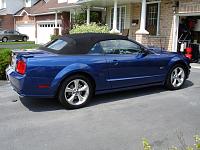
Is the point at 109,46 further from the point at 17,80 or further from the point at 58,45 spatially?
the point at 17,80

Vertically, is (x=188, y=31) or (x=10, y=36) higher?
(x=188, y=31)

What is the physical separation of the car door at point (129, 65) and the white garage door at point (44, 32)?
2486cm

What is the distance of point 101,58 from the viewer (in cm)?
670

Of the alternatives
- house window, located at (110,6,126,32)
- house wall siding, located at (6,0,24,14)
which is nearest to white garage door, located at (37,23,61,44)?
house window, located at (110,6,126,32)

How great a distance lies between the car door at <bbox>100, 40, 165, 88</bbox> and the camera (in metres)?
6.87

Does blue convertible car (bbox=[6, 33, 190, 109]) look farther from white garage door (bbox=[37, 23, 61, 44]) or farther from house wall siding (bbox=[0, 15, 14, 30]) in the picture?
house wall siding (bbox=[0, 15, 14, 30])

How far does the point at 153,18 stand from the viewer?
16.8 m

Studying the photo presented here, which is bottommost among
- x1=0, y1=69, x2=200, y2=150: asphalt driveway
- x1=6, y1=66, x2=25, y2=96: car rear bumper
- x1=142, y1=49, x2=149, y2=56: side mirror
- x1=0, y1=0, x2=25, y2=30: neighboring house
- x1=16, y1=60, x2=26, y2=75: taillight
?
x1=0, y1=69, x2=200, y2=150: asphalt driveway

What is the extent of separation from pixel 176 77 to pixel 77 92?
116 inches

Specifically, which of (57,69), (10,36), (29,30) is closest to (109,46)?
(57,69)

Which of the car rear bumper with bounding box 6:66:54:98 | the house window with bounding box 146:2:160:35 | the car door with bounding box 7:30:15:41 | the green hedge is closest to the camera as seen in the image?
the car rear bumper with bounding box 6:66:54:98

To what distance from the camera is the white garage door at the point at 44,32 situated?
104 feet

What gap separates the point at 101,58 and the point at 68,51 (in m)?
0.73

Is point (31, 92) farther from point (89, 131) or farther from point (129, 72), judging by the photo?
point (129, 72)
